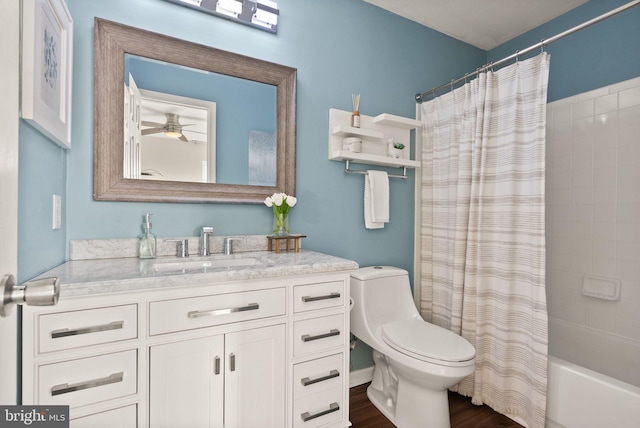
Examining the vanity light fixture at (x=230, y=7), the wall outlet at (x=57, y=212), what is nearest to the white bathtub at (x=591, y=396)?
the wall outlet at (x=57, y=212)

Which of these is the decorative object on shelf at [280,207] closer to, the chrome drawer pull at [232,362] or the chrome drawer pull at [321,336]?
the chrome drawer pull at [321,336]

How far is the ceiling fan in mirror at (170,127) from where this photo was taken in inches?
62.3

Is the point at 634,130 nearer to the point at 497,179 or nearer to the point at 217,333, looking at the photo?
the point at 497,179

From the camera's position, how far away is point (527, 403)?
168 centimetres

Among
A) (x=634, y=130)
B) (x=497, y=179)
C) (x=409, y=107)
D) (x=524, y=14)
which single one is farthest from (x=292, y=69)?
(x=634, y=130)

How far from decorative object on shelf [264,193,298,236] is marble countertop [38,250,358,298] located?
0.16m

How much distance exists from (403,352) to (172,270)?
1137 millimetres

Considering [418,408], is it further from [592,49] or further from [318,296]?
[592,49]

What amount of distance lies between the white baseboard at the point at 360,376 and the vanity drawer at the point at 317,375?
69 cm

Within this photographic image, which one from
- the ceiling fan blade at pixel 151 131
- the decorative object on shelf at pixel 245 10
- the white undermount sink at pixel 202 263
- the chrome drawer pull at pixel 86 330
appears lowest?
the chrome drawer pull at pixel 86 330

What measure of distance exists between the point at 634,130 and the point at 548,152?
478mm

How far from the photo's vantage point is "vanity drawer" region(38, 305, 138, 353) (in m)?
0.96

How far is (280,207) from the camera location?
177 cm

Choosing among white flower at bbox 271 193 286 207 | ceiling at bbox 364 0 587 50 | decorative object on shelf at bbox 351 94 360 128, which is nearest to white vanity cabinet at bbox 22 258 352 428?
white flower at bbox 271 193 286 207
